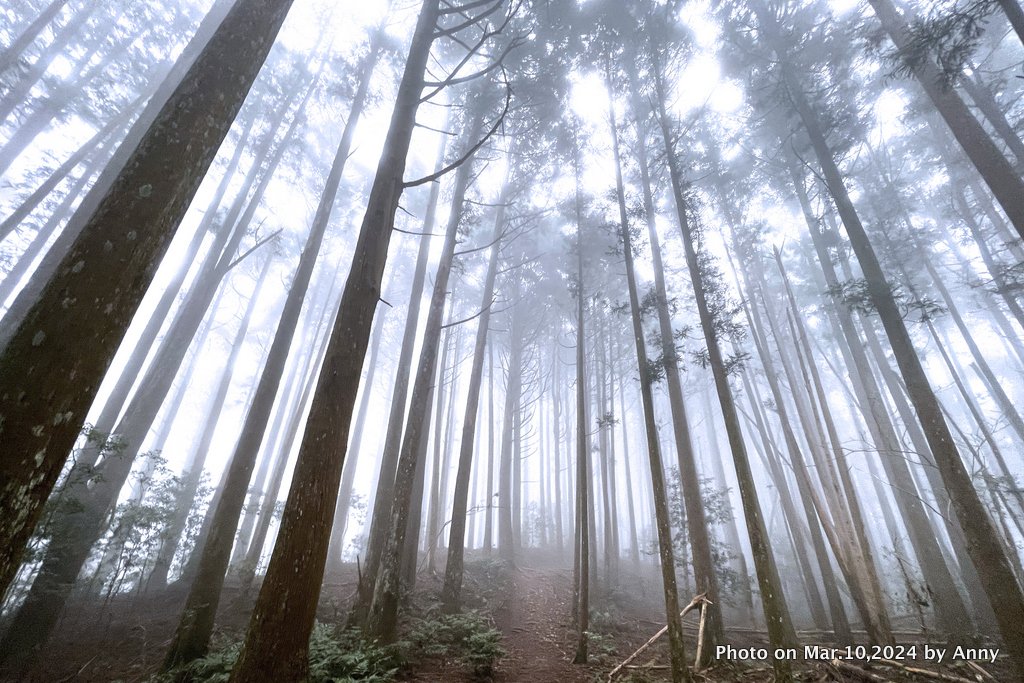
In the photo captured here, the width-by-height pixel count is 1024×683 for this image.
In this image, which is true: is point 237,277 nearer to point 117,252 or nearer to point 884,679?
point 117,252

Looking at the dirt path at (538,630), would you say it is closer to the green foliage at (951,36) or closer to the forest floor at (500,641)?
the forest floor at (500,641)

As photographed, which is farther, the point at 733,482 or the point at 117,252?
the point at 733,482

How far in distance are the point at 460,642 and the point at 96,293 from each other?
23.4ft

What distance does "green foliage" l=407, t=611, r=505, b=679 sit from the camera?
5742 millimetres

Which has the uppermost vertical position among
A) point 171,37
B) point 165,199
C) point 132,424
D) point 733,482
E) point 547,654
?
point 171,37

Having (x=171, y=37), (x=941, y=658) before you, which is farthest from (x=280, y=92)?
(x=941, y=658)

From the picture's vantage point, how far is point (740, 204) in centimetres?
1405

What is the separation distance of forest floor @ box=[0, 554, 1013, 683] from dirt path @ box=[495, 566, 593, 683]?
0.08 ft

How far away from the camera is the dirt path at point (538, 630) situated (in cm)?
629

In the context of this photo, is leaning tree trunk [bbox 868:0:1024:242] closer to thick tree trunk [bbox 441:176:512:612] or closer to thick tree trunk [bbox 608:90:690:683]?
thick tree trunk [bbox 608:90:690:683]

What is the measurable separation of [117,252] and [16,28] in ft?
61.6

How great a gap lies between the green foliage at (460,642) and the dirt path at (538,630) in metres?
0.41

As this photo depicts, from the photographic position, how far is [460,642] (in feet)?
21.8

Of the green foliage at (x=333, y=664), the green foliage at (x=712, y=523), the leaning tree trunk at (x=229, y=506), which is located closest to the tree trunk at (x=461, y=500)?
the green foliage at (x=333, y=664)
